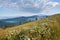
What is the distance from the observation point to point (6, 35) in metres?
20.4

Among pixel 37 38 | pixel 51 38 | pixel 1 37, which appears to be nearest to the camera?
pixel 1 37

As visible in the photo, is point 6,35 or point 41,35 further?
point 41,35

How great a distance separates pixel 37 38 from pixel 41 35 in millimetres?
890

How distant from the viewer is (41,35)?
22.6 m

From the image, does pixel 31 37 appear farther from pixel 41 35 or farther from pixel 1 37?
pixel 1 37

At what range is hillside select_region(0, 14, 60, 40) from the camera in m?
20.6

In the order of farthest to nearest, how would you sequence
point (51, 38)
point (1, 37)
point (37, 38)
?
point (51, 38), point (37, 38), point (1, 37)

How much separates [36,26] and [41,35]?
1125 millimetres

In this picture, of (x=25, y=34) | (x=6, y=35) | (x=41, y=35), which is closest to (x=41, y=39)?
(x=41, y=35)

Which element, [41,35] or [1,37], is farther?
[41,35]

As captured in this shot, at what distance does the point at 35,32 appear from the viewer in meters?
22.1

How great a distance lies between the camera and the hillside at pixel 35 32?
20619mm

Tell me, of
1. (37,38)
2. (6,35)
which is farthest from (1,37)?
(37,38)

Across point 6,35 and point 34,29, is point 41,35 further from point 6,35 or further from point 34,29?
point 6,35
